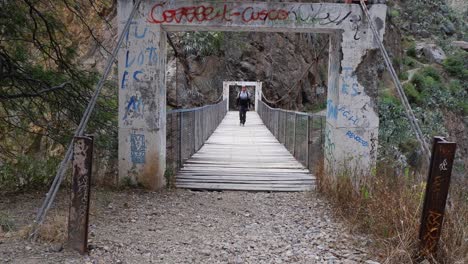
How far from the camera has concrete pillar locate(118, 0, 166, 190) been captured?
6.08 m

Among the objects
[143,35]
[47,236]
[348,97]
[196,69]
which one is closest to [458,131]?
[196,69]

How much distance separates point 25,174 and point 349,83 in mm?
4847

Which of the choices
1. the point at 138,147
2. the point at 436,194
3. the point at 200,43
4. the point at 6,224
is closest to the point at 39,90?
the point at 138,147

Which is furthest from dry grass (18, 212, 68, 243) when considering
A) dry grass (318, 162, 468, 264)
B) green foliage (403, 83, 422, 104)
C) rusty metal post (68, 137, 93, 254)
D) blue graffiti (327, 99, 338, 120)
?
green foliage (403, 83, 422, 104)

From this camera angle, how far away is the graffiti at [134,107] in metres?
6.14

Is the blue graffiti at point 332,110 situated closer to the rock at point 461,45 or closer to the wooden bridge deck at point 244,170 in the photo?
the wooden bridge deck at point 244,170

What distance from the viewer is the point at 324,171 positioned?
6328 millimetres

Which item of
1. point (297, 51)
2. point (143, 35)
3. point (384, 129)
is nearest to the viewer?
point (143, 35)

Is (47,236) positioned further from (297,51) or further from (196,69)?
(297,51)

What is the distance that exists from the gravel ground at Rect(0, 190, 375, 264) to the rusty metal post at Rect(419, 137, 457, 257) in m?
0.60

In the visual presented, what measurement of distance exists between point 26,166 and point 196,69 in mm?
20151

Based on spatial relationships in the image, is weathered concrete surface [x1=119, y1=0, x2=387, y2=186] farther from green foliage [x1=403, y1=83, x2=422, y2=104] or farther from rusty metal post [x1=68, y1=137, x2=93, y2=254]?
green foliage [x1=403, y1=83, x2=422, y2=104]

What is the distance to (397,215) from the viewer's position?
375 cm

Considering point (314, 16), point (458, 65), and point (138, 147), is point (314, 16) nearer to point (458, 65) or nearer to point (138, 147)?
point (138, 147)
